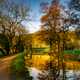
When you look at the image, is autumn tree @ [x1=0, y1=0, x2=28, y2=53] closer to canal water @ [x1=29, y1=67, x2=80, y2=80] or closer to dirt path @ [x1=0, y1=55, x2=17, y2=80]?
dirt path @ [x1=0, y1=55, x2=17, y2=80]

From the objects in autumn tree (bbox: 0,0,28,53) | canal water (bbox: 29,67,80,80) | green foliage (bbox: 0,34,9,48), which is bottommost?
canal water (bbox: 29,67,80,80)

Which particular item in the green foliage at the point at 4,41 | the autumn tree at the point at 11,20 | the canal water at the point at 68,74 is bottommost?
the canal water at the point at 68,74

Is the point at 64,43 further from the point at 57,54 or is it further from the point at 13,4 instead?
the point at 13,4

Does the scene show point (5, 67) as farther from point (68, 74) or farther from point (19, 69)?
point (68, 74)

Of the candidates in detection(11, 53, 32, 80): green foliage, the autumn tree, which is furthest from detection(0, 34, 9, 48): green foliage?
detection(11, 53, 32, 80): green foliage

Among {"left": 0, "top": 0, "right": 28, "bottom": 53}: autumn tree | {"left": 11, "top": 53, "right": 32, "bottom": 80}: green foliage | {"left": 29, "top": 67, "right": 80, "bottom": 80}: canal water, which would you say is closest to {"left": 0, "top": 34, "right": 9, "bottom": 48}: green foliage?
{"left": 0, "top": 0, "right": 28, "bottom": 53}: autumn tree

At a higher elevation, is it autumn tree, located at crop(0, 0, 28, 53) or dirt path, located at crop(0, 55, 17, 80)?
autumn tree, located at crop(0, 0, 28, 53)

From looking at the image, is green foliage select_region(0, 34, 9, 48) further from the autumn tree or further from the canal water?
the canal water

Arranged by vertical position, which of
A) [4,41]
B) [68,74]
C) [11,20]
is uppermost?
[11,20]

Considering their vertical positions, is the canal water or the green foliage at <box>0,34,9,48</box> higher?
the green foliage at <box>0,34,9,48</box>

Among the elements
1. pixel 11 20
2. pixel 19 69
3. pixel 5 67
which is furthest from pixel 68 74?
pixel 11 20

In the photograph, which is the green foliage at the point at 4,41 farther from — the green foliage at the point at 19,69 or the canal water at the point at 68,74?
the canal water at the point at 68,74

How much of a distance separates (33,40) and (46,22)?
185 mm

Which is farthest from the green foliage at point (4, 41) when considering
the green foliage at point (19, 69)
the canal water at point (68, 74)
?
the canal water at point (68, 74)
